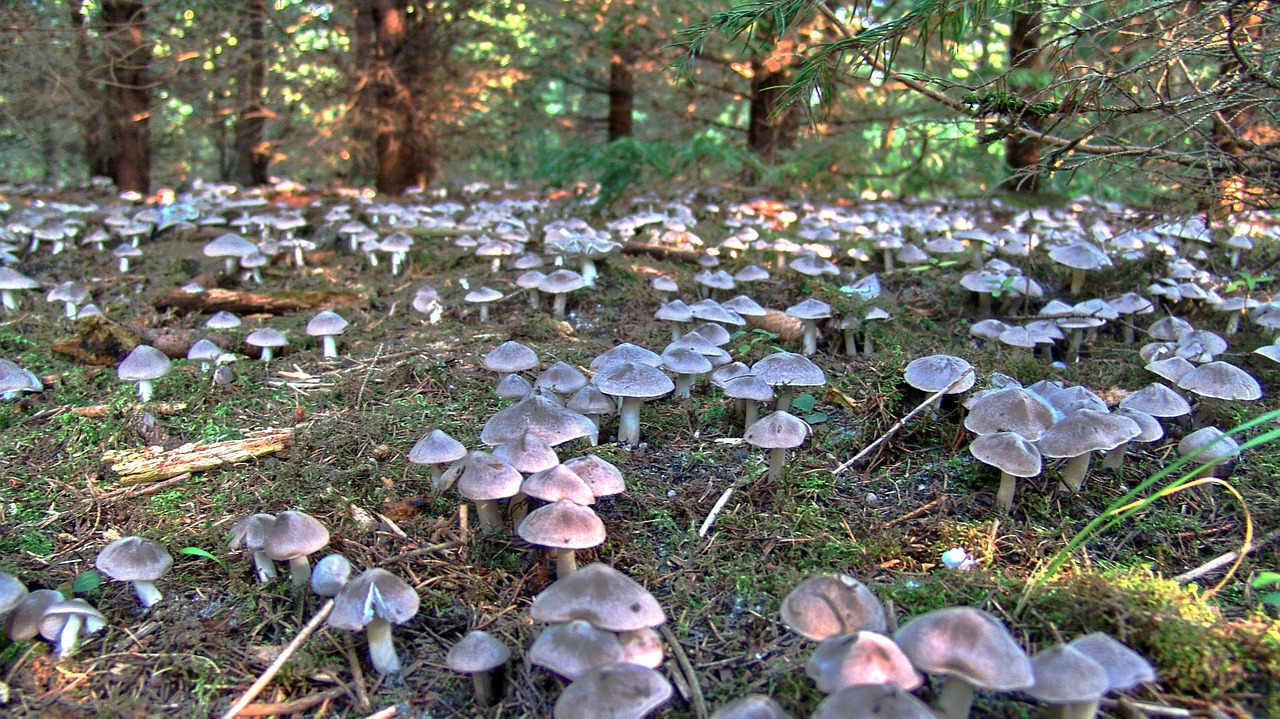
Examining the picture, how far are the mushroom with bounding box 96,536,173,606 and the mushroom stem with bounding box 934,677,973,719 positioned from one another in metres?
3.36

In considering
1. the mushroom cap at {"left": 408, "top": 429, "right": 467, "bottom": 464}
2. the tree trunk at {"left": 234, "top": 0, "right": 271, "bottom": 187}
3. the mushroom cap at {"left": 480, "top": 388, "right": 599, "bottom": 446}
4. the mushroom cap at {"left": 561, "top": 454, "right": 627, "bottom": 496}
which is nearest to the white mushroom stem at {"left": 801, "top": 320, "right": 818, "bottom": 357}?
the mushroom cap at {"left": 480, "top": 388, "right": 599, "bottom": 446}

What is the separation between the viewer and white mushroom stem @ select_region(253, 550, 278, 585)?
3.62m

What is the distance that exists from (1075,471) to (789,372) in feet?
5.16

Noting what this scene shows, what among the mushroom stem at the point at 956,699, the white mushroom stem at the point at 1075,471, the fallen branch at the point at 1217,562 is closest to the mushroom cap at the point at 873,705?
the mushroom stem at the point at 956,699

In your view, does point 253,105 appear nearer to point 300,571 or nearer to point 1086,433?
point 300,571

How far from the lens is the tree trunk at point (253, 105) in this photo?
13.9 m

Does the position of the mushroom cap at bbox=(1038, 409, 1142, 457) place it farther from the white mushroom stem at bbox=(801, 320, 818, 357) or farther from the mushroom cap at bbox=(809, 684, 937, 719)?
the white mushroom stem at bbox=(801, 320, 818, 357)

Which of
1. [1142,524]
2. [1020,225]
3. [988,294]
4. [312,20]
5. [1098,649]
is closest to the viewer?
[1098,649]

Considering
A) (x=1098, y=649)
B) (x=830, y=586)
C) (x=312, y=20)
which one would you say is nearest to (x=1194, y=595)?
(x=1098, y=649)

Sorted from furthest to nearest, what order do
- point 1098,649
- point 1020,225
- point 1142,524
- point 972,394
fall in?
point 1020,225 < point 972,394 < point 1142,524 < point 1098,649

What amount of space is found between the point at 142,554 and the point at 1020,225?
10044mm

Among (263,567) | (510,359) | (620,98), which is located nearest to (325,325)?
(510,359)

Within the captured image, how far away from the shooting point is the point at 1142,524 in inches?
144

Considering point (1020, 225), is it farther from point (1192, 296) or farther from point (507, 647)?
point (507, 647)
